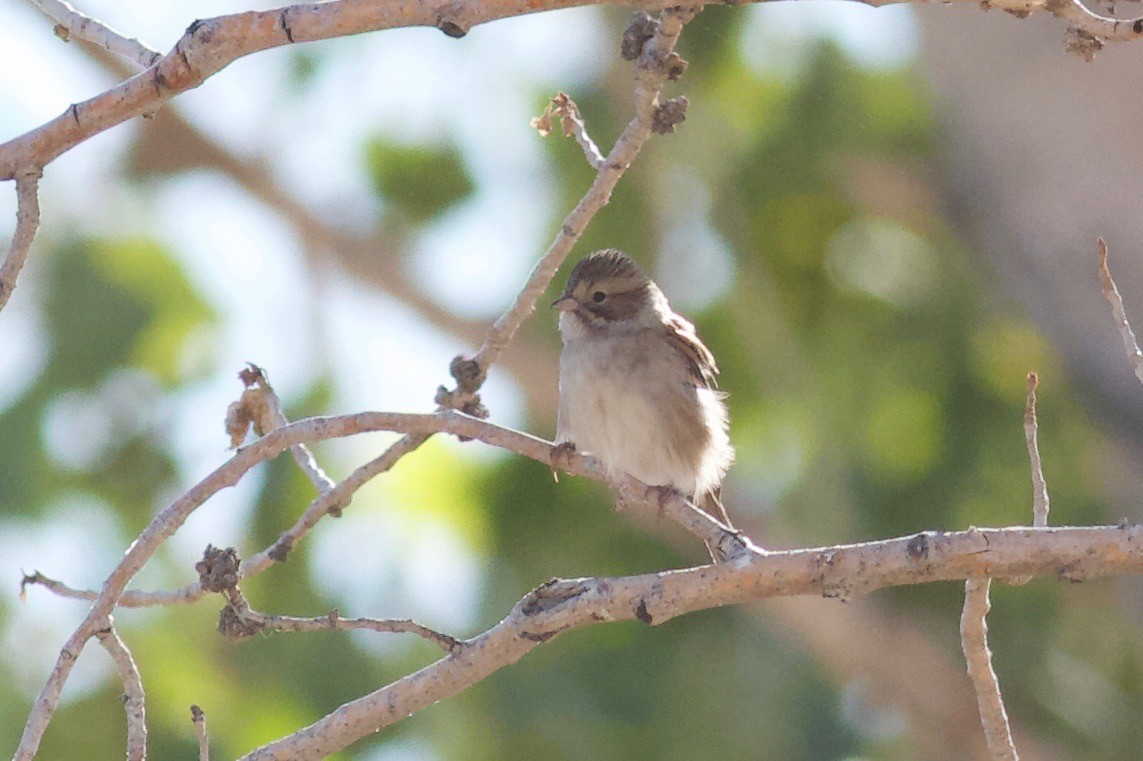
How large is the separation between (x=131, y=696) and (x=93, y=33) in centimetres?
168

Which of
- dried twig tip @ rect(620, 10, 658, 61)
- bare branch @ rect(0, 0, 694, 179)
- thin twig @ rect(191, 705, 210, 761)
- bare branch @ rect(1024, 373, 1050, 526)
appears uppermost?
bare branch @ rect(0, 0, 694, 179)

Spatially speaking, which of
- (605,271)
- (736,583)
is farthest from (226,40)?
(605,271)

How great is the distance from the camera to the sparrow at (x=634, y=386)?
5.67 metres

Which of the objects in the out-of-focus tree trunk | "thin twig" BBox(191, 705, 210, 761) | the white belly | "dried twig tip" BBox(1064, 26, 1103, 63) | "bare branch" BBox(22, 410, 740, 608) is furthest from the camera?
the out-of-focus tree trunk

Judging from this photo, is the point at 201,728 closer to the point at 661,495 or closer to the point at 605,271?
the point at 661,495

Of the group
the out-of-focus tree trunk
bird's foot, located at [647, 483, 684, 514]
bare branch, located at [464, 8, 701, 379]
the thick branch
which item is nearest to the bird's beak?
bird's foot, located at [647, 483, 684, 514]

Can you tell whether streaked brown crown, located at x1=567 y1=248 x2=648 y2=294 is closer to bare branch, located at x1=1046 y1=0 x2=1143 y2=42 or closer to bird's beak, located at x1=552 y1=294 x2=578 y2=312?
bird's beak, located at x1=552 y1=294 x2=578 y2=312

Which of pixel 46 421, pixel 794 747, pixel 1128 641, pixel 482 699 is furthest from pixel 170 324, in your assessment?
pixel 1128 641

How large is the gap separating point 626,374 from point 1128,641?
4.31 meters

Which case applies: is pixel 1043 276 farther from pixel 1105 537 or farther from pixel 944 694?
pixel 1105 537

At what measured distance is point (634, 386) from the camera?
225 inches

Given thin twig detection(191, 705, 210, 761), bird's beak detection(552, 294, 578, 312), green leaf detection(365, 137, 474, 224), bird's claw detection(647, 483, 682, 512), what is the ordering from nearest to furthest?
thin twig detection(191, 705, 210, 761) → bird's claw detection(647, 483, 682, 512) → bird's beak detection(552, 294, 578, 312) → green leaf detection(365, 137, 474, 224)

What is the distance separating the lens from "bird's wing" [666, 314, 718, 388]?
6.12 meters

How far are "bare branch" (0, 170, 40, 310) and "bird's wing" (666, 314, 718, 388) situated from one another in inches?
128
